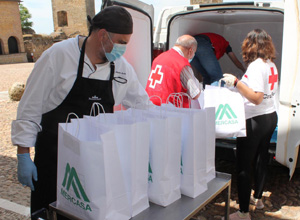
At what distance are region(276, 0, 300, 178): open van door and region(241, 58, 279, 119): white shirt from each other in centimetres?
10

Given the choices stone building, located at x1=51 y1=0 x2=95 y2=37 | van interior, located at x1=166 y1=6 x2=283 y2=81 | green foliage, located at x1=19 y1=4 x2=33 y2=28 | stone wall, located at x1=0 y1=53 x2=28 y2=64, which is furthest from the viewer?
green foliage, located at x1=19 y1=4 x2=33 y2=28

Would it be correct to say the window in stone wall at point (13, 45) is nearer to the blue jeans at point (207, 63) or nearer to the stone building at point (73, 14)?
the stone building at point (73, 14)

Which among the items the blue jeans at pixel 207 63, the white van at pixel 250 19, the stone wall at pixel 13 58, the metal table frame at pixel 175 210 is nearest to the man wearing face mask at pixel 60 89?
the metal table frame at pixel 175 210

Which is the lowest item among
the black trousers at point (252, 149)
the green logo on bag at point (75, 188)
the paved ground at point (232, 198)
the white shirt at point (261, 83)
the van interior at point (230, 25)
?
the paved ground at point (232, 198)

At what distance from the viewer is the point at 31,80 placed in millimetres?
1749

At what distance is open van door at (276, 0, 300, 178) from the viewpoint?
2.49 metres

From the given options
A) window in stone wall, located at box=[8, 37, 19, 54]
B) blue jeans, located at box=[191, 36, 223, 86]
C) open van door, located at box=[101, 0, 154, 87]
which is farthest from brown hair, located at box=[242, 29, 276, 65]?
window in stone wall, located at box=[8, 37, 19, 54]

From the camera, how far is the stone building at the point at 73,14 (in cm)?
3416

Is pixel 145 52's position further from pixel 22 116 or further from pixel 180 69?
pixel 22 116

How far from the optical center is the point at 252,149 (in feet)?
8.74

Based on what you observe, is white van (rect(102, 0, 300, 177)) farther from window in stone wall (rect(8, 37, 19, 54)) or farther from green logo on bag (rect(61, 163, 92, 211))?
window in stone wall (rect(8, 37, 19, 54))

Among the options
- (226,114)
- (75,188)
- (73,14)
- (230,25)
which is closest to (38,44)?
(73,14)

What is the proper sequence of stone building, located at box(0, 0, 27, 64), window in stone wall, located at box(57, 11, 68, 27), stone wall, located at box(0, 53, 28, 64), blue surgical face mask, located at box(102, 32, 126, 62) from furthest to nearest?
window in stone wall, located at box(57, 11, 68, 27) → stone building, located at box(0, 0, 27, 64) → stone wall, located at box(0, 53, 28, 64) → blue surgical face mask, located at box(102, 32, 126, 62)

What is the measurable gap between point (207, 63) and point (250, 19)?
147 cm
